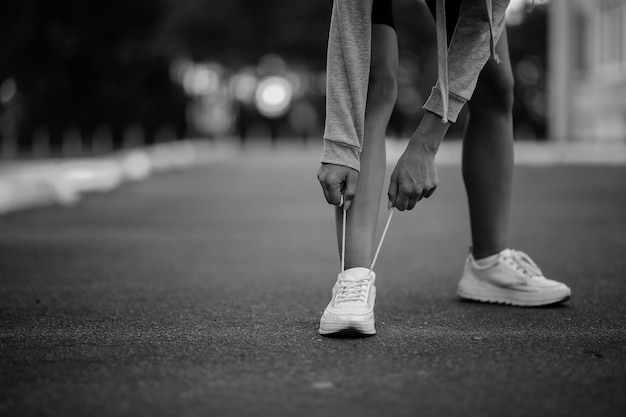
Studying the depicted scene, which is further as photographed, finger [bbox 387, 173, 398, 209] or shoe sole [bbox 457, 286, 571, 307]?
shoe sole [bbox 457, 286, 571, 307]

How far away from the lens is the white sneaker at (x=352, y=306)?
234cm

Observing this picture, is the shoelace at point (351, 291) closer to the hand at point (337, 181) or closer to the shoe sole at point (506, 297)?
the hand at point (337, 181)

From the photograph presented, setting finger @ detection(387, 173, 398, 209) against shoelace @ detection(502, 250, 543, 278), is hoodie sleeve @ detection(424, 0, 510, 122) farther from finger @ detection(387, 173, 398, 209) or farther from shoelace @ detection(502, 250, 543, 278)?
shoelace @ detection(502, 250, 543, 278)

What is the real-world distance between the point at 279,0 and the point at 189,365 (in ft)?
141

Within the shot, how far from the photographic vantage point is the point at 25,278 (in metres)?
3.69

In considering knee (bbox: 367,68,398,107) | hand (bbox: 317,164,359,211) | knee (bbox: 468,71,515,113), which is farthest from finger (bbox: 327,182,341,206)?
knee (bbox: 468,71,515,113)

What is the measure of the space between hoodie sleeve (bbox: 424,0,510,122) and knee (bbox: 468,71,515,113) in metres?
0.29

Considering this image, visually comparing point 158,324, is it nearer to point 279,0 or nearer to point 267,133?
point 279,0

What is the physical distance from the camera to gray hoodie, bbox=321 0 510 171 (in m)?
2.47

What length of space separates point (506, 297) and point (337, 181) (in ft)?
2.64

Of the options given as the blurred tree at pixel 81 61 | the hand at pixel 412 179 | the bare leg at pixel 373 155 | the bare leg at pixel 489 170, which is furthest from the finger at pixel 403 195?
the blurred tree at pixel 81 61

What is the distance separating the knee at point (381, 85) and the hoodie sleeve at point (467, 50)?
0.44ft

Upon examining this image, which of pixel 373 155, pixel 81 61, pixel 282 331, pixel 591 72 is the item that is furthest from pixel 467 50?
pixel 81 61

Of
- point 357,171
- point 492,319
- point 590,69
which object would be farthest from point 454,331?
point 590,69
